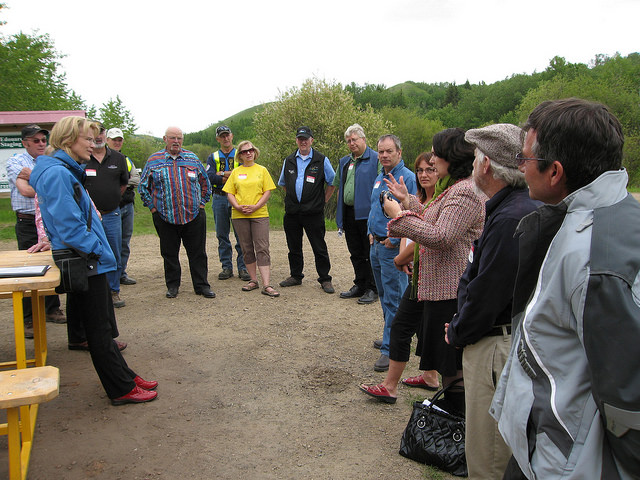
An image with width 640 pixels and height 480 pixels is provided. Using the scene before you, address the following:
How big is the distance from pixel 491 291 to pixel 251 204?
16.0 ft

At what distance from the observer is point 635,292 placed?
3.76 ft

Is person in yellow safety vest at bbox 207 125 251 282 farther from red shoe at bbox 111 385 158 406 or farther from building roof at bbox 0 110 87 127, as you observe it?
red shoe at bbox 111 385 158 406

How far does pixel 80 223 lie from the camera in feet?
10.7

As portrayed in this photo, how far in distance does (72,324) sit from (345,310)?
119 inches

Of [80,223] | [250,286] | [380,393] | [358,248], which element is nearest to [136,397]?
[80,223]

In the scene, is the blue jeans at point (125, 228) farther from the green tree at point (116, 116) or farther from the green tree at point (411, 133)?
the green tree at point (411, 133)

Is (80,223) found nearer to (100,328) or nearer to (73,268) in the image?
(73,268)

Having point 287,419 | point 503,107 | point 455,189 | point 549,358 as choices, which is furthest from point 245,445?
point 503,107

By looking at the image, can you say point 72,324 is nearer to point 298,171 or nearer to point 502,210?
point 298,171

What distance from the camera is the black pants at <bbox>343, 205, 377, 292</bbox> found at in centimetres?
643

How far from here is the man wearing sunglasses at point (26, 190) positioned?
16.2ft

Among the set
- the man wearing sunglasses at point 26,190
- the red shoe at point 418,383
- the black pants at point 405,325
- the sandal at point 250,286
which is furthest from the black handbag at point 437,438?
the sandal at point 250,286

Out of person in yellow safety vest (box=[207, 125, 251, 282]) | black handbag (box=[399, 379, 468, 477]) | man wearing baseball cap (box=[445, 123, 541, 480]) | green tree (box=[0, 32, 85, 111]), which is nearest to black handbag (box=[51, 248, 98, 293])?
black handbag (box=[399, 379, 468, 477])

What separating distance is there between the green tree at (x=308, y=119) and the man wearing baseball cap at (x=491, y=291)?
54.2 feet
